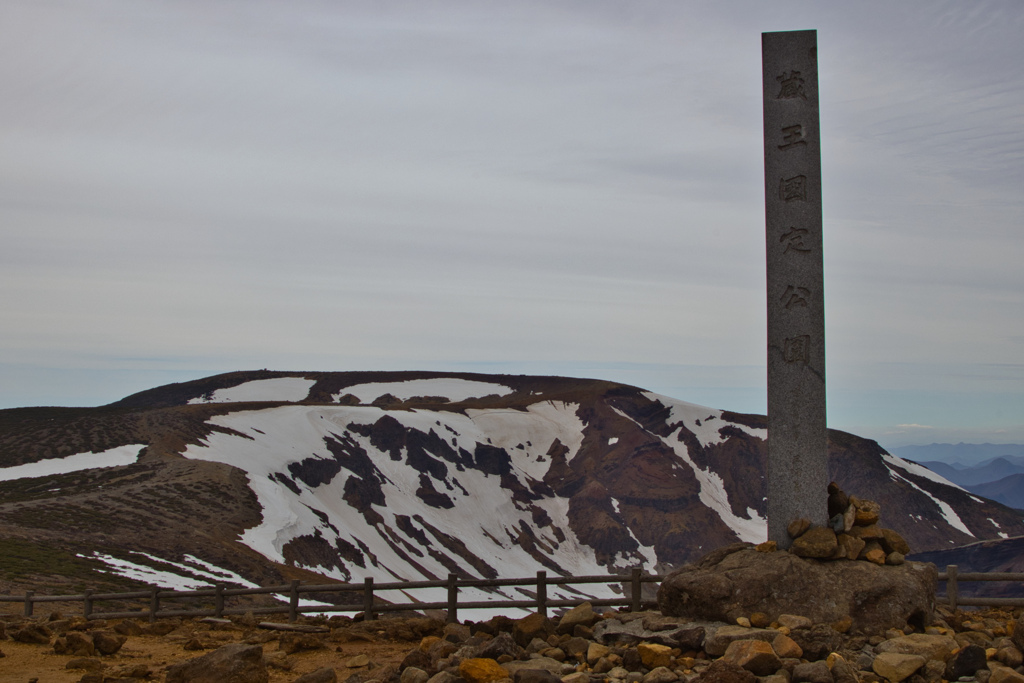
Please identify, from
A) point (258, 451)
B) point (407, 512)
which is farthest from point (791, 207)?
point (407, 512)

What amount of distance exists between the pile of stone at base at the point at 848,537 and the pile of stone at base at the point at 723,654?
0.99 m

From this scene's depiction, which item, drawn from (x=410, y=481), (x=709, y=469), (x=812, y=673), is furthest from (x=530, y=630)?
(x=709, y=469)

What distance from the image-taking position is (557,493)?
300 ft

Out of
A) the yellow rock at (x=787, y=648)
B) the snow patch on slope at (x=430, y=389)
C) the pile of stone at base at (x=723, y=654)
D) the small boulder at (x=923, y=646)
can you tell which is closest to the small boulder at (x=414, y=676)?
the pile of stone at base at (x=723, y=654)

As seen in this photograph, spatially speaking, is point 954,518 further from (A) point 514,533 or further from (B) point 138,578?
(B) point 138,578

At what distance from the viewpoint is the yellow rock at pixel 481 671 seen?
28.7 ft

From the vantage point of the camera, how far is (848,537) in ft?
35.1

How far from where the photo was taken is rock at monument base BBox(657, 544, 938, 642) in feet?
32.7

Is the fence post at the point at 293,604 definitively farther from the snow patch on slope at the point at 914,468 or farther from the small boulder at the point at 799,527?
the snow patch on slope at the point at 914,468

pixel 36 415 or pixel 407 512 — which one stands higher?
pixel 36 415

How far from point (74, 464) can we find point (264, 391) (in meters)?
65.2

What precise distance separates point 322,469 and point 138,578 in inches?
1602

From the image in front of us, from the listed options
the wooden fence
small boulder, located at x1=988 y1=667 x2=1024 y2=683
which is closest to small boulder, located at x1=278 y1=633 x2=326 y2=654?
the wooden fence

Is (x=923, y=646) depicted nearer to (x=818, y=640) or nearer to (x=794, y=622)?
(x=818, y=640)
